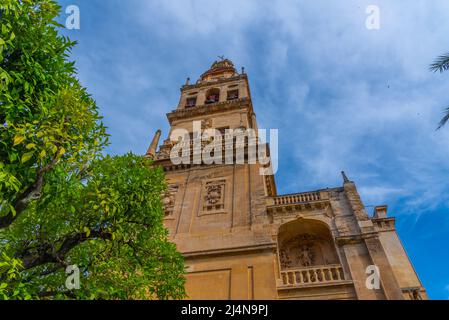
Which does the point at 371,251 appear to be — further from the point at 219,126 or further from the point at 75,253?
the point at 219,126

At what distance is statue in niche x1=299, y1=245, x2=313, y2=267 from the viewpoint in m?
14.4

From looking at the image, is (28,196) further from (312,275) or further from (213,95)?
(213,95)

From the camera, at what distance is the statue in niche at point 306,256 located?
14.4 meters

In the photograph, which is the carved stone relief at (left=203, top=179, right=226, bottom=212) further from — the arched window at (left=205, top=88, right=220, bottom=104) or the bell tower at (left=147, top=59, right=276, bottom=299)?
the arched window at (left=205, top=88, right=220, bottom=104)

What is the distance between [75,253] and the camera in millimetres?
8375

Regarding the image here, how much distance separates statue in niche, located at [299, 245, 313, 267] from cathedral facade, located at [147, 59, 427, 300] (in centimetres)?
5

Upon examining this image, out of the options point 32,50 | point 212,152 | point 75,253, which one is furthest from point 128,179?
point 212,152

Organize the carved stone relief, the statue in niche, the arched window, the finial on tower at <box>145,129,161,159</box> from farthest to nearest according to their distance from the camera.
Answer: the arched window → the finial on tower at <box>145,129,161,159</box> → the carved stone relief → the statue in niche

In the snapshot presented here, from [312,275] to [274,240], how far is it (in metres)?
2.32

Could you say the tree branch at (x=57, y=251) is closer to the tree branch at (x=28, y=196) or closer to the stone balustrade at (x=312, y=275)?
the tree branch at (x=28, y=196)

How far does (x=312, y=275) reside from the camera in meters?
12.6

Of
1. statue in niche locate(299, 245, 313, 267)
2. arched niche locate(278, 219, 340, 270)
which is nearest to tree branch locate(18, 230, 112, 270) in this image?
arched niche locate(278, 219, 340, 270)
